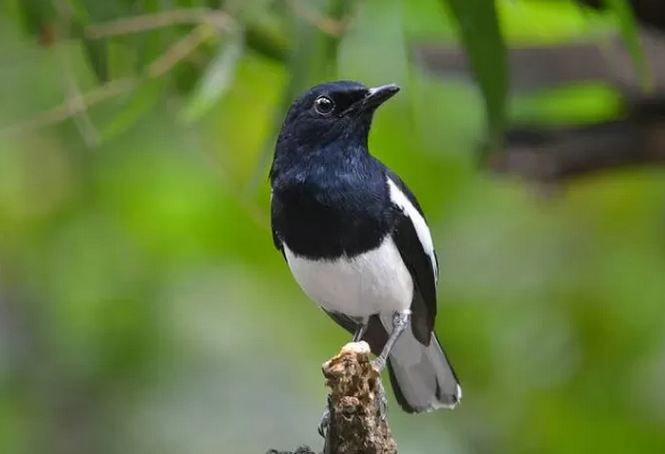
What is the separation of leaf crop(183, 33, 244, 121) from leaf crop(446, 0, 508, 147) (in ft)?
1.82

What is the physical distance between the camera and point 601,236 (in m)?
5.33

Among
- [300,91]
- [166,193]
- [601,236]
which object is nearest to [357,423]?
[300,91]

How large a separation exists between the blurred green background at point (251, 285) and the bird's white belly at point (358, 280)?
72.8 inches

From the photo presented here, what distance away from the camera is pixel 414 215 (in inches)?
97.6

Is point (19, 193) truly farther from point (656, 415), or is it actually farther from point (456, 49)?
point (656, 415)

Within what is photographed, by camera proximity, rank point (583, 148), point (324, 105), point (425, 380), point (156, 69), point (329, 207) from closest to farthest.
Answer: point (329, 207), point (324, 105), point (425, 380), point (156, 69), point (583, 148)

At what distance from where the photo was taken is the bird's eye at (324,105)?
2477 mm

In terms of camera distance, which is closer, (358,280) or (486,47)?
(358,280)

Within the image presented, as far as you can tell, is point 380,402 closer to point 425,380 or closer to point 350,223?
point 350,223

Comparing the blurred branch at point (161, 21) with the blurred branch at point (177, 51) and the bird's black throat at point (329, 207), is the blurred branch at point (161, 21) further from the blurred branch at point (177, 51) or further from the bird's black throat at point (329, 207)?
the bird's black throat at point (329, 207)

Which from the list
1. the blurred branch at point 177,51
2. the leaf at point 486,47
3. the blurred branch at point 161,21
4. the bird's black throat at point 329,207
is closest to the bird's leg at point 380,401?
the bird's black throat at point 329,207

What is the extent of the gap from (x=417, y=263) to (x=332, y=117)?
31cm

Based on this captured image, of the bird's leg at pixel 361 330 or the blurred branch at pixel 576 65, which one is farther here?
the blurred branch at pixel 576 65

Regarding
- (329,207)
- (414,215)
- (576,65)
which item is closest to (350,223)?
(329,207)
